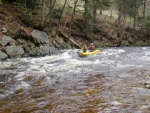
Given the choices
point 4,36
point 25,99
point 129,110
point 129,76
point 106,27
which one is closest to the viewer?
point 129,110

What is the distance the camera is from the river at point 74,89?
870cm

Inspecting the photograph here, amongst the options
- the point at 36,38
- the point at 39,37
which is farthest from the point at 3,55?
the point at 39,37

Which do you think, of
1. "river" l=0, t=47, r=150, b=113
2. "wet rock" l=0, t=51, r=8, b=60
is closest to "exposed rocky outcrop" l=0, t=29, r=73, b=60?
"wet rock" l=0, t=51, r=8, b=60

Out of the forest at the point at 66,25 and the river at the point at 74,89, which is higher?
the forest at the point at 66,25

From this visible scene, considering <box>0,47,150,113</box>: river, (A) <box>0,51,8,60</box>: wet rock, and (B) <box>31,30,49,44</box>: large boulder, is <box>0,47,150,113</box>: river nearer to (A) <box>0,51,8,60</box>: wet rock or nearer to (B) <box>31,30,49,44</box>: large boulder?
(A) <box>0,51,8,60</box>: wet rock

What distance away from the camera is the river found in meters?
8.70

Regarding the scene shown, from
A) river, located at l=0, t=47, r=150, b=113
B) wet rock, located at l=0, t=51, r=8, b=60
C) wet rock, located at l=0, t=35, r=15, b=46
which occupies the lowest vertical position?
Answer: river, located at l=0, t=47, r=150, b=113

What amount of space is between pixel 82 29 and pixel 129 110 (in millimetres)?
24354

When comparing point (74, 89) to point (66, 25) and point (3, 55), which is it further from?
point (66, 25)

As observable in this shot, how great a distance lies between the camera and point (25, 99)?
9.59 m

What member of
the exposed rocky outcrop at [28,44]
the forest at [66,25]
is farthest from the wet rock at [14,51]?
the forest at [66,25]

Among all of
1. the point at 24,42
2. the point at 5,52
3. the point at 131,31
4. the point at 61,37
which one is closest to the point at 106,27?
the point at 131,31

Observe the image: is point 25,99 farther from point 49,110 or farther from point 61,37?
point 61,37

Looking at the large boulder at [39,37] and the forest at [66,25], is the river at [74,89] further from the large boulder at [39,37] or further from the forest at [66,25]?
the forest at [66,25]
